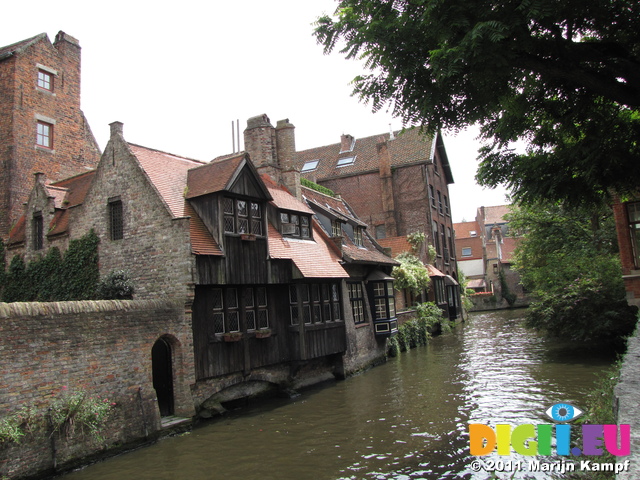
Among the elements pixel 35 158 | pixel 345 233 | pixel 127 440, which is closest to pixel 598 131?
pixel 127 440

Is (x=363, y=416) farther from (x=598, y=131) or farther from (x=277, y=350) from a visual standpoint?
(x=598, y=131)

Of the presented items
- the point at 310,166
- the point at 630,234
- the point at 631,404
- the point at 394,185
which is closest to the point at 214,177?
the point at 631,404

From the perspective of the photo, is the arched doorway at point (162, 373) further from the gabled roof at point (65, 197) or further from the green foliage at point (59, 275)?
the gabled roof at point (65, 197)

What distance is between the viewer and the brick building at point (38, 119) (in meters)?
22.4

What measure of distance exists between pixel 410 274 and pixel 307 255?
12.0 metres

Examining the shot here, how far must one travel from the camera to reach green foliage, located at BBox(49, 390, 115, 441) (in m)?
10.1

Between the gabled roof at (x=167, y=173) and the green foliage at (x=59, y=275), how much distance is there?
298 cm

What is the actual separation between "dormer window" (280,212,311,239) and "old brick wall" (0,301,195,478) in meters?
5.91

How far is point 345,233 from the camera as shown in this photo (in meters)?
24.3

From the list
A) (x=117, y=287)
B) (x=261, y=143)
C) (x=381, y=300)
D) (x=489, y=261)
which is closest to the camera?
(x=117, y=287)

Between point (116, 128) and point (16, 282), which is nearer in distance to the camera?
point (116, 128)

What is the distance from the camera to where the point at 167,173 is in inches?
624

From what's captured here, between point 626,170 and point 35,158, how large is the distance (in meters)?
24.2

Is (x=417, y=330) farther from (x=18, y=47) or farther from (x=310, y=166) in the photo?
(x=18, y=47)
